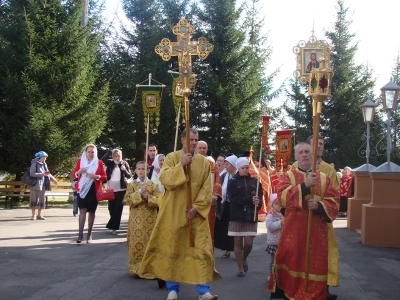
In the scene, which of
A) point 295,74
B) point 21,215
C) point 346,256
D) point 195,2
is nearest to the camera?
point 295,74

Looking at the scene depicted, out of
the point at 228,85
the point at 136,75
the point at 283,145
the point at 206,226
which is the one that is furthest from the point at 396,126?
the point at 206,226

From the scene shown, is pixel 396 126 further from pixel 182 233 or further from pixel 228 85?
pixel 182 233

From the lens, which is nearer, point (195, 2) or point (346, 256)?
point (346, 256)

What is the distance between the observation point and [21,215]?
1802cm

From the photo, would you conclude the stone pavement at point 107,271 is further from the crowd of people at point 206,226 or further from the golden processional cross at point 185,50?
the golden processional cross at point 185,50

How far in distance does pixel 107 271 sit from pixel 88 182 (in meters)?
2.85

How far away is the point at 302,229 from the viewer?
6414 mm

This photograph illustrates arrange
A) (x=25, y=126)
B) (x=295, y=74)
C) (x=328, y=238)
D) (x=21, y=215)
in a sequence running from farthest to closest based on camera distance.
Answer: (x=25, y=126)
(x=21, y=215)
(x=295, y=74)
(x=328, y=238)

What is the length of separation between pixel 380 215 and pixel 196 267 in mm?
7202

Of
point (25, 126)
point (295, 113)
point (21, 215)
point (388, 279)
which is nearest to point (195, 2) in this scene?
point (295, 113)

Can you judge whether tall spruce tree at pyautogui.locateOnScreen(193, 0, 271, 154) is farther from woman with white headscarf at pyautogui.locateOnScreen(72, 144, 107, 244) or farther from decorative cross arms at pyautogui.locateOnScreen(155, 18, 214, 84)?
decorative cross arms at pyautogui.locateOnScreen(155, 18, 214, 84)

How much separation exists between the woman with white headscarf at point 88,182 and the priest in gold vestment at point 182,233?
4.52 m

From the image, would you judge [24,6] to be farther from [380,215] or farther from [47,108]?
[380,215]

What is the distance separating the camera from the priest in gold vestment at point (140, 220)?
8.45m
